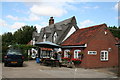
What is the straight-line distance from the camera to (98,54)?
21984 mm

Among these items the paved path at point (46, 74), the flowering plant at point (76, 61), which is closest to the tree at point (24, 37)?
the flowering plant at point (76, 61)

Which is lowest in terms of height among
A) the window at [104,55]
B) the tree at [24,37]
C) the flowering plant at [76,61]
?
the flowering plant at [76,61]

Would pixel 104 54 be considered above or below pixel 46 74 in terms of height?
above

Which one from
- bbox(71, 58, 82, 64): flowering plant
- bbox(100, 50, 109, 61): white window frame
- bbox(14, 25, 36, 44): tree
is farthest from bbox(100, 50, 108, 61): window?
bbox(14, 25, 36, 44): tree

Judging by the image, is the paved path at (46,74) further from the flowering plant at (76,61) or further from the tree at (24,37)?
the tree at (24,37)

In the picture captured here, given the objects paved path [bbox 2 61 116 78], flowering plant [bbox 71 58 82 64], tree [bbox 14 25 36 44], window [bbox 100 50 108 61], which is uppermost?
tree [bbox 14 25 36 44]

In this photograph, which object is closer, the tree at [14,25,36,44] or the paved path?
the paved path

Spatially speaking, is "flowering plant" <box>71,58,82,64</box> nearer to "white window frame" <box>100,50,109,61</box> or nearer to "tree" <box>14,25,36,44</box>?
"white window frame" <box>100,50,109,61</box>

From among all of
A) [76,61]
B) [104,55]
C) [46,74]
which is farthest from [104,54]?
[46,74]

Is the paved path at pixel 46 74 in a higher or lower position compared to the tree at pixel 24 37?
lower

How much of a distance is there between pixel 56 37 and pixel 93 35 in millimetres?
8935

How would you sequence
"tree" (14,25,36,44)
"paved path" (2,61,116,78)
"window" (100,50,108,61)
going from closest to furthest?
"paved path" (2,61,116,78) → "window" (100,50,108,61) → "tree" (14,25,36,44)

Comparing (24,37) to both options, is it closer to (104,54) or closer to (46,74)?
(104,54)

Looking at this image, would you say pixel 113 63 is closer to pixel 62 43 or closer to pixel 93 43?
pixel 93 43
